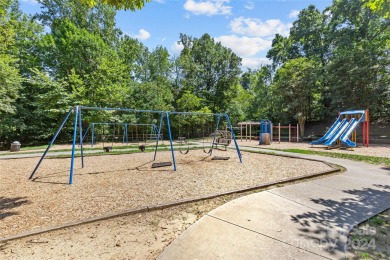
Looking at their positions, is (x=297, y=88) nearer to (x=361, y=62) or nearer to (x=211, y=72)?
(x=361, y=62)

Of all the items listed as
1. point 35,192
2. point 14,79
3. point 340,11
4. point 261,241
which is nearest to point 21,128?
point 14,79

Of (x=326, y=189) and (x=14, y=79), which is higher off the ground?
(x=14, y=79)

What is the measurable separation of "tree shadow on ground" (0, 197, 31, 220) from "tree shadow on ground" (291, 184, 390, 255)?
470cm

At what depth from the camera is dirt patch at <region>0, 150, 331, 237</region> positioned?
3.72 m

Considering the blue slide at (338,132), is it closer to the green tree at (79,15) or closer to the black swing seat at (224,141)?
the black swing seat at (224,141)

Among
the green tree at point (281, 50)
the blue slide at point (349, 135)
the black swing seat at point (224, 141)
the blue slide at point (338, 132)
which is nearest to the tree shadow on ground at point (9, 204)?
the black swing seat at point (224, 141)

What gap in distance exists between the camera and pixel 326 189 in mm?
4859

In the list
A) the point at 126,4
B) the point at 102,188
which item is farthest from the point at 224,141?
the point at 126,4

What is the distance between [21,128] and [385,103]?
32511 millimetres

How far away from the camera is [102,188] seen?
5172 millimetres

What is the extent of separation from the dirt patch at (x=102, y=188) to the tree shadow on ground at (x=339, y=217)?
65.8 inches

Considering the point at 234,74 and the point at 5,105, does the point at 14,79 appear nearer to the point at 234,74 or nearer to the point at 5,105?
the point at 5,105

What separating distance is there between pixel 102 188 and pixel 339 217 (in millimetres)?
4803

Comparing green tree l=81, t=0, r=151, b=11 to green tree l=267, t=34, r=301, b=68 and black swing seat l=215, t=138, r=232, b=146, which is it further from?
green tree l=267, t=34, r=301, b=68
